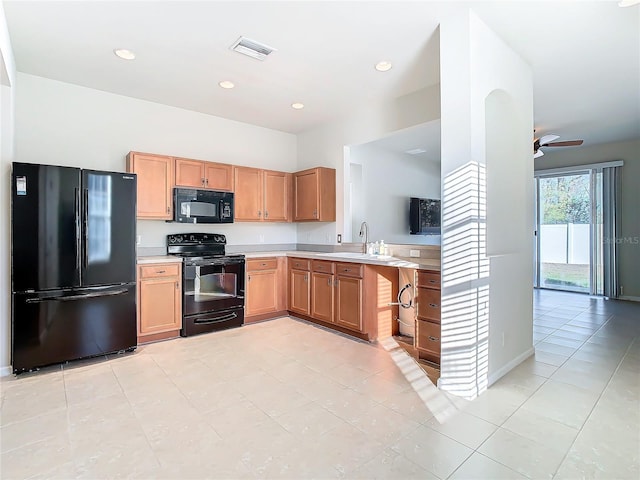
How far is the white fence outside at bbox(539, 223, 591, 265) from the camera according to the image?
266 inches

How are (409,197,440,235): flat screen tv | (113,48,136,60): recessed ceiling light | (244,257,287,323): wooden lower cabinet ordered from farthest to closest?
(409,197,440,235): flat screen tv → (244,257,287,323): wooden lower cabinet → (113,48,136,60): recessed ceiling light

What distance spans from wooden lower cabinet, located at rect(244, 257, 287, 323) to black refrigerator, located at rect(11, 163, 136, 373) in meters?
1.48

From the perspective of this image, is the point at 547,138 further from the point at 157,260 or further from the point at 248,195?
the point at 157,260

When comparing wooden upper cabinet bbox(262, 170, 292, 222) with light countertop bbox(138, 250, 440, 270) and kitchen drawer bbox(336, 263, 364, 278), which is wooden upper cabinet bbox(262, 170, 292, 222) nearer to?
light countertop bbox(138, 250, 440, 270)

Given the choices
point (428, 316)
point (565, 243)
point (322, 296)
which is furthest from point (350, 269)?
point (565, 243)

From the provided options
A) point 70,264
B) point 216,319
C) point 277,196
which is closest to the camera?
point 70,264

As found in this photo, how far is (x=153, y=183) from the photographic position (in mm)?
4047

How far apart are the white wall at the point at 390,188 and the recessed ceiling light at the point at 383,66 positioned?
2.31 meters

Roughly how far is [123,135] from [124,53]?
1227 mm

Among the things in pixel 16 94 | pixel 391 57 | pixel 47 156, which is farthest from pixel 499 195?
pixel 16 94

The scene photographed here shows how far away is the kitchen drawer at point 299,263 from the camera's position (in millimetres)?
4639

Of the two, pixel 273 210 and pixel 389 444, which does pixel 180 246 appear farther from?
pixel 389 444

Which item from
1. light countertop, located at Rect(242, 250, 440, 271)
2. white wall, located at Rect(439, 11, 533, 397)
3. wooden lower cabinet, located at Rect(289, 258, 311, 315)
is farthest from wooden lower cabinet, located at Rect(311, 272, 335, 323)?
white wall, located at Rect(439, 11, 533, 397)

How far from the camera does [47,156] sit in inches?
145
